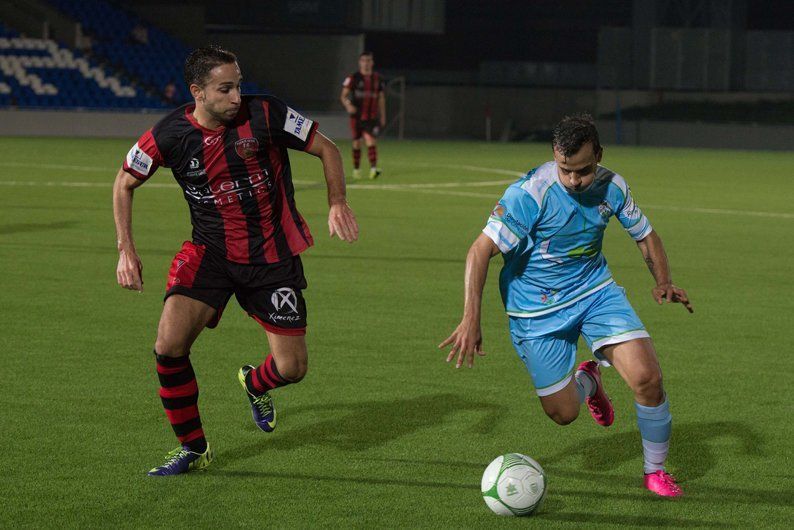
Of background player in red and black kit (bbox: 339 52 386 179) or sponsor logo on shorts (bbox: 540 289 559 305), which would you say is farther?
background player in red and black kit (bbox: 339 52 386 179)

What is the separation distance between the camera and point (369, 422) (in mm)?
6531

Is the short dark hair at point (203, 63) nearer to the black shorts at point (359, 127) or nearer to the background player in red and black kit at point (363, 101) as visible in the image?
the background player in red and black kit at point (363, 101)

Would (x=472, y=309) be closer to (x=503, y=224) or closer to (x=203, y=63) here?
(x=503, y=224)

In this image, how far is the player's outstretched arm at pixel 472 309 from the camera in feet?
16.4

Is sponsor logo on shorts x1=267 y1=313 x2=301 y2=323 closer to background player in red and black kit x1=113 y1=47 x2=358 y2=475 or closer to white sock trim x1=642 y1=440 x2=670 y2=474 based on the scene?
background player in red and black kit x1=113 y1=47 x2=358 y2=475

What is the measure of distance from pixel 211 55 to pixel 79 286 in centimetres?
588

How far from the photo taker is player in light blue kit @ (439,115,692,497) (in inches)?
207

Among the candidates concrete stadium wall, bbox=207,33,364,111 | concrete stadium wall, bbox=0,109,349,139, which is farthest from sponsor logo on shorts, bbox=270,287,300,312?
concrete stadium wall, bbox=207,33,364,111

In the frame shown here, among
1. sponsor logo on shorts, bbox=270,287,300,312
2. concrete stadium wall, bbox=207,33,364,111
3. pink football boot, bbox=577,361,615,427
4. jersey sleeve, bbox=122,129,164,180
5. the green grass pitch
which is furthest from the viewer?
concrete stadium wall, bbox=207,33,364,111

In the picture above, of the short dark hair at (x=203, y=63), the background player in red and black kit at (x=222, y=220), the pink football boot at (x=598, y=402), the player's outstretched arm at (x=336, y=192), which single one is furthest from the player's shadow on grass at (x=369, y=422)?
the short dark hair at (x=203, y=63)

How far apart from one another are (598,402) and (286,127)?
201cm

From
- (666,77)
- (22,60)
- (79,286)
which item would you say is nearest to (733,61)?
(666,77)

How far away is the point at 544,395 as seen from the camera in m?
5.82

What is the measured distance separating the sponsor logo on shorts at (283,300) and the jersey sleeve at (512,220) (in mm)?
1006
